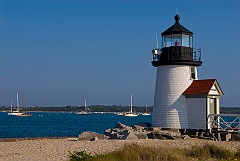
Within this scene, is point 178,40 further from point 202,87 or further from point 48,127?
point 48,127

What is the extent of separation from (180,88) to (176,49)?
208 cm

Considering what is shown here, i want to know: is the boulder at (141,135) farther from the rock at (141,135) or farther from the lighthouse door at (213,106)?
the lighthouse door at (213,106)

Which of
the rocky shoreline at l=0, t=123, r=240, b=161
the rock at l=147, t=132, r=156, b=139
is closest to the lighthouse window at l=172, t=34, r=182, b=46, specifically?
the rocky shoreline at l=0, t=123, r=240, b=161

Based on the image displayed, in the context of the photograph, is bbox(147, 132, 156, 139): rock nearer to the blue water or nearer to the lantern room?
the lantern room

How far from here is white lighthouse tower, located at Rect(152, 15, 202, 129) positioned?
23.5 metres

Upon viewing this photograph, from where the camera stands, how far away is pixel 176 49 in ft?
77.3

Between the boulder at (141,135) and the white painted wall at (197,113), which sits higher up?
the white painted wall at (197,113)

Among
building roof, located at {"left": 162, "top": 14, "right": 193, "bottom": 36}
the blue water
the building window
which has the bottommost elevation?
the blue water

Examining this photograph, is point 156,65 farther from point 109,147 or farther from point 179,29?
point 109,147

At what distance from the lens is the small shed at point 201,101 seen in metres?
22.9

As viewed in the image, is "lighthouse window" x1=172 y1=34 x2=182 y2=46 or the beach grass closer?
the beach grass

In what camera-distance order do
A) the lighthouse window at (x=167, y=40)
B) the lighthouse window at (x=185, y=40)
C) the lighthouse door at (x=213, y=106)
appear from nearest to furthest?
the lighthouse door at (x=213, y=106), the lighthouse window at (x=185, y=40), the lighthouse window at (x=167, y=40)

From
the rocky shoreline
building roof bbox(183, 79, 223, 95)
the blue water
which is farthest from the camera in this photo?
the blue water

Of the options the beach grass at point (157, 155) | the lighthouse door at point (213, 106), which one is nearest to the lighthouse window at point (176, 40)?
the lighthouse door at point (213, 106)
